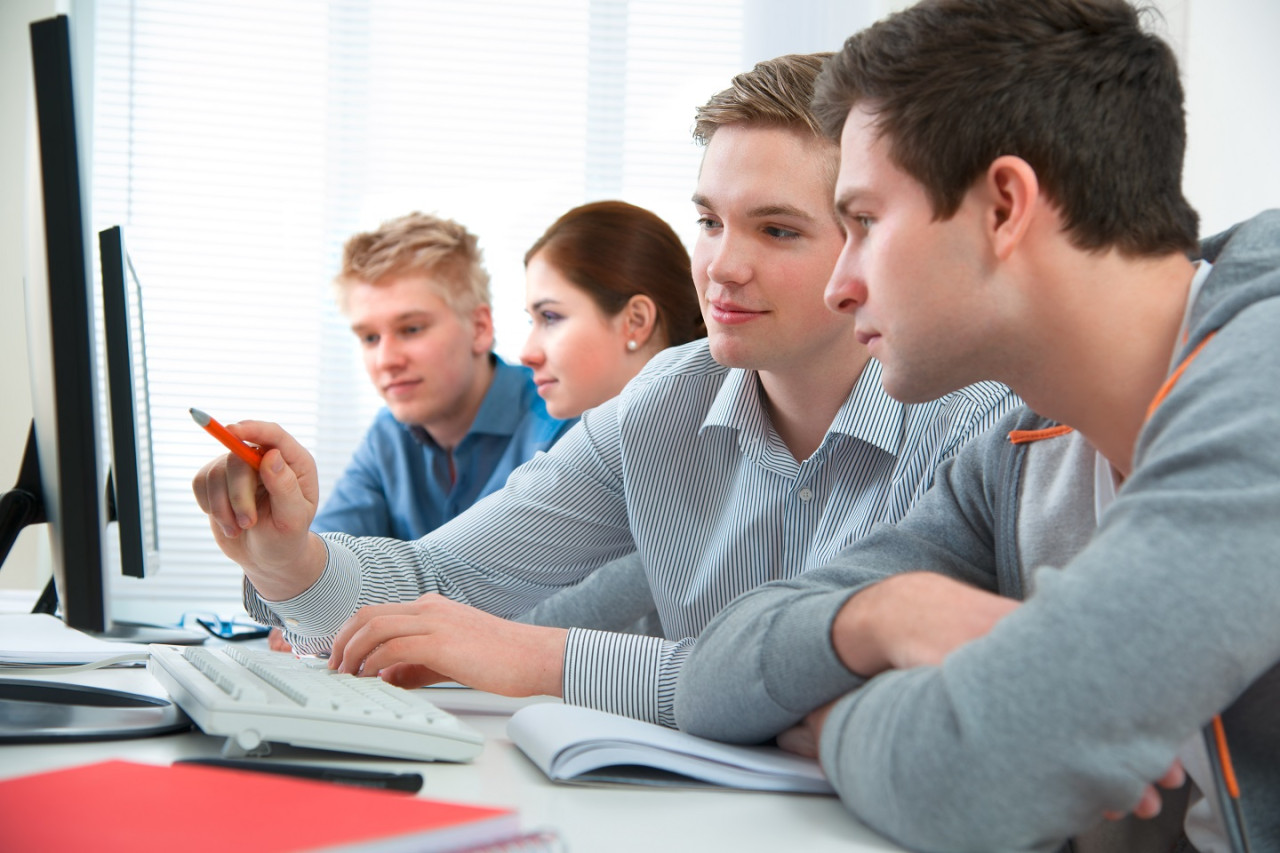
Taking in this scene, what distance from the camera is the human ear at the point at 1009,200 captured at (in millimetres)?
781

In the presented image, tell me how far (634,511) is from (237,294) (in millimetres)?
2436

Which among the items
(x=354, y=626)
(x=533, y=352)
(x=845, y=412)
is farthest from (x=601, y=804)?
(x=533, y=352)

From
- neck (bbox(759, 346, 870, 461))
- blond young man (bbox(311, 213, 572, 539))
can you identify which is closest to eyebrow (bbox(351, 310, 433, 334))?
blond young man (bbox(311, 213, 572, 539))

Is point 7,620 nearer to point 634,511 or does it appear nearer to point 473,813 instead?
point 634,511

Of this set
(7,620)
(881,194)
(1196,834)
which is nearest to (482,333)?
(7,620)

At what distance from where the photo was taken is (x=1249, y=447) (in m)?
0.59

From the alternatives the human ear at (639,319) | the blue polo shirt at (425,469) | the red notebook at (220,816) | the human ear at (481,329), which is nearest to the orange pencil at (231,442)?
the red notebook at (220,816)

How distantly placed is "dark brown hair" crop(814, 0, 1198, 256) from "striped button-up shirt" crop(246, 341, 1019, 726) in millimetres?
385

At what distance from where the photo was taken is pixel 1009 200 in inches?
31.3

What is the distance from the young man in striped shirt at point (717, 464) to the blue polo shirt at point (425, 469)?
1181 millimetres

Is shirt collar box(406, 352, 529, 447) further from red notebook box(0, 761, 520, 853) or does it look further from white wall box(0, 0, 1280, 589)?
red notebook box(0, 761, 520, 853)

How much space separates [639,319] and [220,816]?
1.92 meters

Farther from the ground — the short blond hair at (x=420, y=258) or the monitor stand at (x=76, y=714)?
the short blond hair at (x=420, y=258)

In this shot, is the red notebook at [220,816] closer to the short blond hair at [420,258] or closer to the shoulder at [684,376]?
the shoulder at [684,376]
